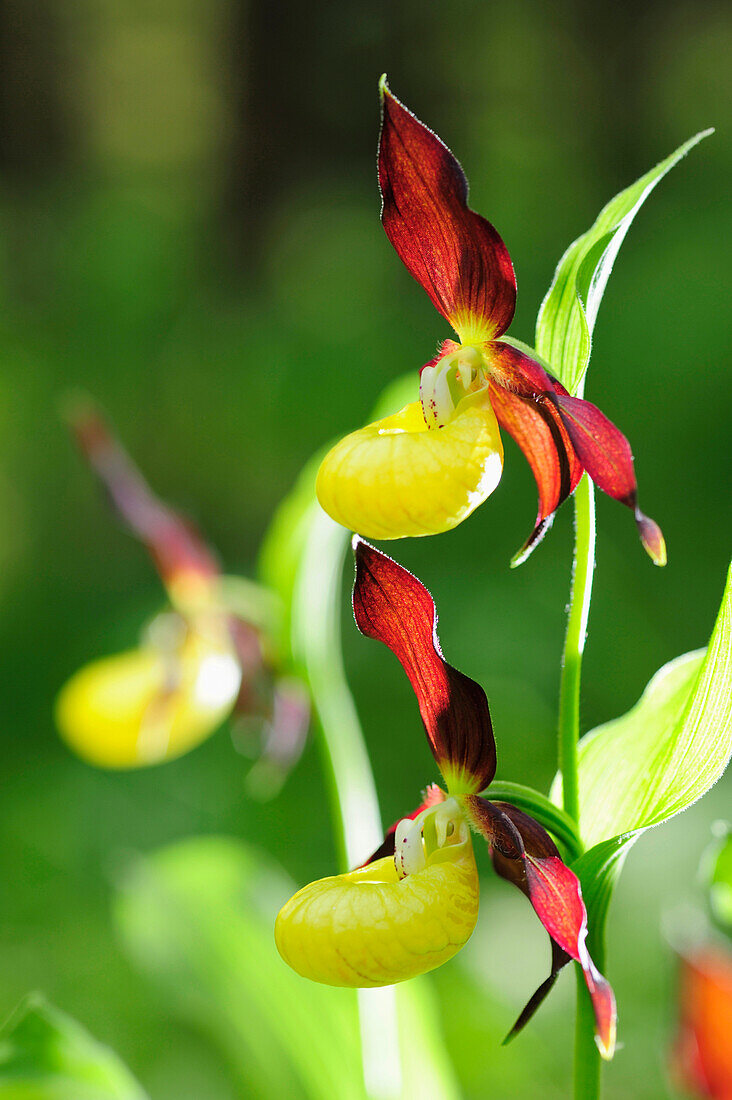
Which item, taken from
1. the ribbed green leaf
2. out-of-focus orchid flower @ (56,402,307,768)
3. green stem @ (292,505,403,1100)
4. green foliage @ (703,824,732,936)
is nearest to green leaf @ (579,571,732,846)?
the ribbed green leaf

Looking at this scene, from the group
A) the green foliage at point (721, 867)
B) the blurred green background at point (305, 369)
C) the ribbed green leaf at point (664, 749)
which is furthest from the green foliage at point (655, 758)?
the blurred green background at point (305, 369)

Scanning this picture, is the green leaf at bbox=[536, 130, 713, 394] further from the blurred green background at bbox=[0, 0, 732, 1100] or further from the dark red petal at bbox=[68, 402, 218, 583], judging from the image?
the blurred green background at bbox=[0, 0, 732, 1100]

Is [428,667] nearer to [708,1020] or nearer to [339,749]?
[708,1020]

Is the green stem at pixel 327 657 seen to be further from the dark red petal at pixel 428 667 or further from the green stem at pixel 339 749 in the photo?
the dark red petal at pixel 428 667

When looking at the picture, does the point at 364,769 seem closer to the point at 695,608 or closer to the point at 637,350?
the point at 695,608

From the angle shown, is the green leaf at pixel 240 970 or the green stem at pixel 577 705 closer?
the green stem at pixel 577 705

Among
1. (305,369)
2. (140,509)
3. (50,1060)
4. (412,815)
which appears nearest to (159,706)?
(140,509)

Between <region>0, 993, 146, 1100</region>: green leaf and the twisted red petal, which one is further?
<region>0, 993, 146, 1100</region>: green leaf
